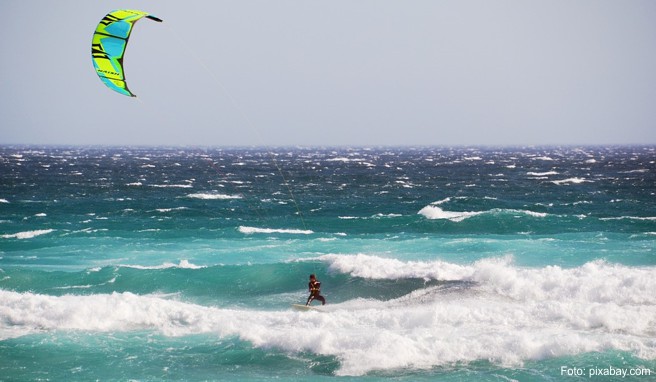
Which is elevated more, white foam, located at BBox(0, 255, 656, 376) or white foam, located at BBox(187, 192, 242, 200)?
white foam, located at BBox(0, 255, 656, 376)

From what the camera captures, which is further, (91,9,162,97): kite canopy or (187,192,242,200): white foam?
(187,192,242,200): white foam

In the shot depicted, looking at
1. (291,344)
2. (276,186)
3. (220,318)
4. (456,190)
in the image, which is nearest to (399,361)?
(291,344)

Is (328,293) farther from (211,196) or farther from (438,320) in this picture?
(211,196)

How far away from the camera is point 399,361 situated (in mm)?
12828

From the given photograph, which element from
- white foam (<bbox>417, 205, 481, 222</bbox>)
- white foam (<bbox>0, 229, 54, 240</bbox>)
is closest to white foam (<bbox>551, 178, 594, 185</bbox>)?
white foam (<bbox>417, 205, 481, 222</bbox>)

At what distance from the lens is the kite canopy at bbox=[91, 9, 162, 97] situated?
1443 centimetres

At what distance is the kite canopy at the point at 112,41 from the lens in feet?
47.3

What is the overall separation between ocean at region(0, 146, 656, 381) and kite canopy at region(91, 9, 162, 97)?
614 centimetres

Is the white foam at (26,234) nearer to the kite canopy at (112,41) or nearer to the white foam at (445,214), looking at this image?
the kite canopy at (112,41)

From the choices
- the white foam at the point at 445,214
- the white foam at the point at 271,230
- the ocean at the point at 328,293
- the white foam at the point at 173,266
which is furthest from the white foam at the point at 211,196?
the white foam at the point at 173,266

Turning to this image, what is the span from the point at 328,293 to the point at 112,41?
398 inches

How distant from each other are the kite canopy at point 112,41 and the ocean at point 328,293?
20.1 ft

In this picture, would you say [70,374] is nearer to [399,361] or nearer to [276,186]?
[399,361]

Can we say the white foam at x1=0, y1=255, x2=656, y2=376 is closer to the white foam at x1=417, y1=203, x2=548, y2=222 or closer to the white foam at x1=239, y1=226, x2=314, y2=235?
the white foam at x1=239, y1=226, x2=314, y2=235
